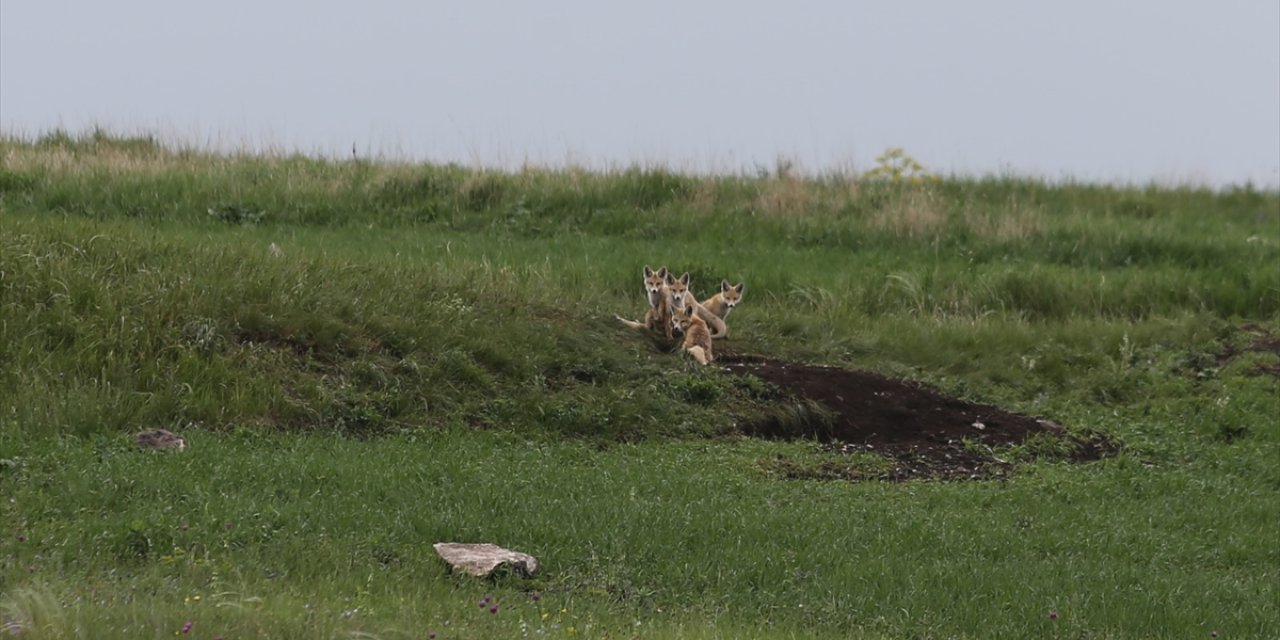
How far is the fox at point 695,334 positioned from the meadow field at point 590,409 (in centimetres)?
38

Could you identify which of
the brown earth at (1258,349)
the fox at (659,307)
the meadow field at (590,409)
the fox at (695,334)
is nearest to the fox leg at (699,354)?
the fox at (695,334)

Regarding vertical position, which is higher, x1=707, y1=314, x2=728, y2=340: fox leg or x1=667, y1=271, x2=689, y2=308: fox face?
x1=667, y1=271, x2=689, y2=308: fox face

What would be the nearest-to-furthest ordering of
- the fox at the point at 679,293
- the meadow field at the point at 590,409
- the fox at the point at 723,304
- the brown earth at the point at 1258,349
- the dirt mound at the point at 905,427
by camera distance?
1. the meadow field at the point at 590,409
2. the dirt mound at the point at 905,427
3. the fox at the point at 679,293
4. the brown earth at the point at 1258,349
5. the fox at the point at 723,304

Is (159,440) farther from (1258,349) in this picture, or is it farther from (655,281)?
(1258,349)

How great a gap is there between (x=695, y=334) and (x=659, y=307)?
2.61ft

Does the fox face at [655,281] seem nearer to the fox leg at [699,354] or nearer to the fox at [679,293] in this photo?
the fox at [679,293]

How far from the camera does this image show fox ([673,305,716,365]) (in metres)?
15.3

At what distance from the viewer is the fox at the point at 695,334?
15312 mm

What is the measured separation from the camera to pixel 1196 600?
30.0 ft

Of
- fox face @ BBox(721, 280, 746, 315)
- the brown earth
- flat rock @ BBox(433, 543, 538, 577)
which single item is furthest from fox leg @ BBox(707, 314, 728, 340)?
flat rock @ BBox(433, 543, 538, 577)

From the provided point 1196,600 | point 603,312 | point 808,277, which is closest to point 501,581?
point 1196,600

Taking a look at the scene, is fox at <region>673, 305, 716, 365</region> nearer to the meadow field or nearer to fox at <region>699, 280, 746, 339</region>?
the meadow field

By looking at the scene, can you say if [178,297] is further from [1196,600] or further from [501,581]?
[1196,600]

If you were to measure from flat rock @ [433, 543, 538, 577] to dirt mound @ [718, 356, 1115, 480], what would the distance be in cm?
486
